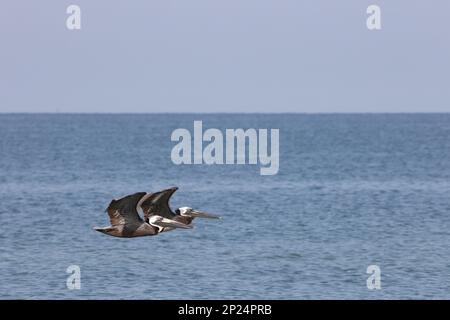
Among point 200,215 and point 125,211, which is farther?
point 200,215

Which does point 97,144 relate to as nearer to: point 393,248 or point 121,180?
point 121,180

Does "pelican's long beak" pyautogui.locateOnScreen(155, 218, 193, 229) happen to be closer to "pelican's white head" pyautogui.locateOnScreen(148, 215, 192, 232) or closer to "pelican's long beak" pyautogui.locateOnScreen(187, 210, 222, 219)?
A: "pelican's white head" pyautogui.locateOnScreen(148, 215, 192, 232)

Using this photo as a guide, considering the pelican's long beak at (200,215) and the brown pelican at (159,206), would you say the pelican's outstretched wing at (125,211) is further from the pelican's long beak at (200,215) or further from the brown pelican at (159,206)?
the pelican's long beak at (200,215)

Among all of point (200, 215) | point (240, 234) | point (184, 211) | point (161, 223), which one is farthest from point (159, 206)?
point (240, 234)

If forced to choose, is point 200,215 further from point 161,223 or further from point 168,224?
point 161,223

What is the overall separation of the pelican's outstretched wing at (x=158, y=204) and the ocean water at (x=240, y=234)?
10.7 metres

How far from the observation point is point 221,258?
43.1 metres

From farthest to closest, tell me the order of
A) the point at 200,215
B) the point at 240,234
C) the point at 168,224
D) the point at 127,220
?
1. the point at 240,234
2. the point at 200,215
3. the point at 168,224
4. the point at 127,220

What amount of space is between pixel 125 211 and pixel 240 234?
25.6 m

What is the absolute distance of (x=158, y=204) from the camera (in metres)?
25.9

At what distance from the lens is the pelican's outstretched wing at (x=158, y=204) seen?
1014 inches

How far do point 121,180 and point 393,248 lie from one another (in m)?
37.1

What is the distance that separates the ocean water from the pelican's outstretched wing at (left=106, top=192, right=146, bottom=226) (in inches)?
460
